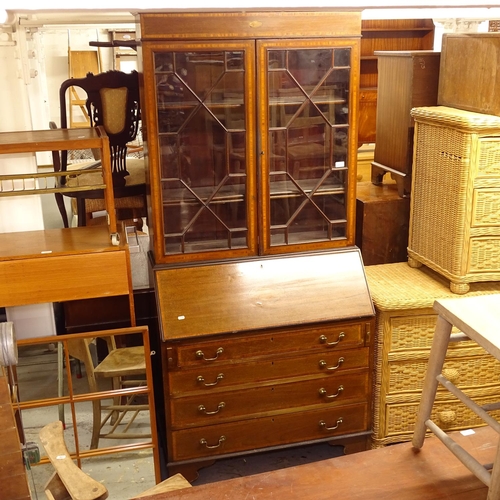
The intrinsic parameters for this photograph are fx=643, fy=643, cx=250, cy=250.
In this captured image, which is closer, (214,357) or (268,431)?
(214,357)

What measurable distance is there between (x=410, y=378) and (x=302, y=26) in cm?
165

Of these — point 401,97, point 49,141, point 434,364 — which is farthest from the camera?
point 401,97

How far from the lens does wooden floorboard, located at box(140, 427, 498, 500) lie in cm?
180

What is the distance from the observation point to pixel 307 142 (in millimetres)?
2881

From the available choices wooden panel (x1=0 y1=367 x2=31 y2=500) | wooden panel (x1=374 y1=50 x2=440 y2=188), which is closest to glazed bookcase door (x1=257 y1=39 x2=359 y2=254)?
wooden panel (x1=374 y1=50 x2=440 y2=188)

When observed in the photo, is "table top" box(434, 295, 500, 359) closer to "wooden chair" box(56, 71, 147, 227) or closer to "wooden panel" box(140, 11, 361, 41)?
"wooden panel" box(140, 11, 361, 41)

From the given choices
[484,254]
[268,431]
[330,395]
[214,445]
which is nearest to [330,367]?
[330,395]

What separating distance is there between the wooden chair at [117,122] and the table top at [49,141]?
31 centimetres

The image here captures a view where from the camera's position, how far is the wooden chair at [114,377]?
2.89 m

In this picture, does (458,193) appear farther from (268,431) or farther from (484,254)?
(268,431)

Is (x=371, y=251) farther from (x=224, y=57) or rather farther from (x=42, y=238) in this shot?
(x=42, y=238)

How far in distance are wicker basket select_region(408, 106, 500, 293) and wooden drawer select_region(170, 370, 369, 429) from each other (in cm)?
67

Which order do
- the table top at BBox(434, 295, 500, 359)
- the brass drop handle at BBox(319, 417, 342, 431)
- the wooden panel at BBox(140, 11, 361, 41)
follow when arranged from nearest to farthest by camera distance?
the table top at BBox(434, 295, 500, 359) → the wooden panel at BBox(140, 11, 361, 41) → the brass drop handle at BBox(319, 417, 342, 431)

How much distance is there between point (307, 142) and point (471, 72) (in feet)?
2.60
